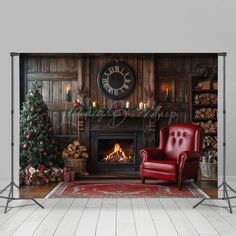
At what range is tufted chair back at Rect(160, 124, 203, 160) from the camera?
24.2 ft

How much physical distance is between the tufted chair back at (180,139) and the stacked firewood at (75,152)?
1618mm

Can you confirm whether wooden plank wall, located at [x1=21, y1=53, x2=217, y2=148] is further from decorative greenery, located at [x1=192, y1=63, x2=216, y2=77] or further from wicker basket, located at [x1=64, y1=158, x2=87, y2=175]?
wicker basket, located at [x1=64, y1=158, x2=87, y2=175]

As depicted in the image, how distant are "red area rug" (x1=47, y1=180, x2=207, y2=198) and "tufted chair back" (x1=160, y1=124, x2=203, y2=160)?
610mm

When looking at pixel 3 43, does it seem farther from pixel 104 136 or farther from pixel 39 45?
pixel 104 136

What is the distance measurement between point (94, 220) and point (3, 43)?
270 centimetres

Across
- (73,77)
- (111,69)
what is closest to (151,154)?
(111,69)

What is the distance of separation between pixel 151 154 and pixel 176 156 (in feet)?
1.51

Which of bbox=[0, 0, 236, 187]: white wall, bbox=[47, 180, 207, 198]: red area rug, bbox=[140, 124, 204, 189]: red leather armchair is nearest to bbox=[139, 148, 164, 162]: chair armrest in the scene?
bbox=[140, 124, 204, 189]: red leather armchair

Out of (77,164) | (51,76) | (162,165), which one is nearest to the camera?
(162,165)

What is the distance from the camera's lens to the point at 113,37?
18.7 feet

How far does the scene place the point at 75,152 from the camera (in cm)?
841

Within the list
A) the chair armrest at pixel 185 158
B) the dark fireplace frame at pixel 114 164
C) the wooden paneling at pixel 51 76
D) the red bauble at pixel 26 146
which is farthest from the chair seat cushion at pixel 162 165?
the wooden paneling at pixel 51 76

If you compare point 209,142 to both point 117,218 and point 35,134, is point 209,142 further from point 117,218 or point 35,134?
point 117,218

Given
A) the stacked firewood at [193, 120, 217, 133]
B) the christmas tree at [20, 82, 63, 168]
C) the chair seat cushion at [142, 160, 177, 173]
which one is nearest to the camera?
the chair seat cushion at [142, 160, 177, 173]
